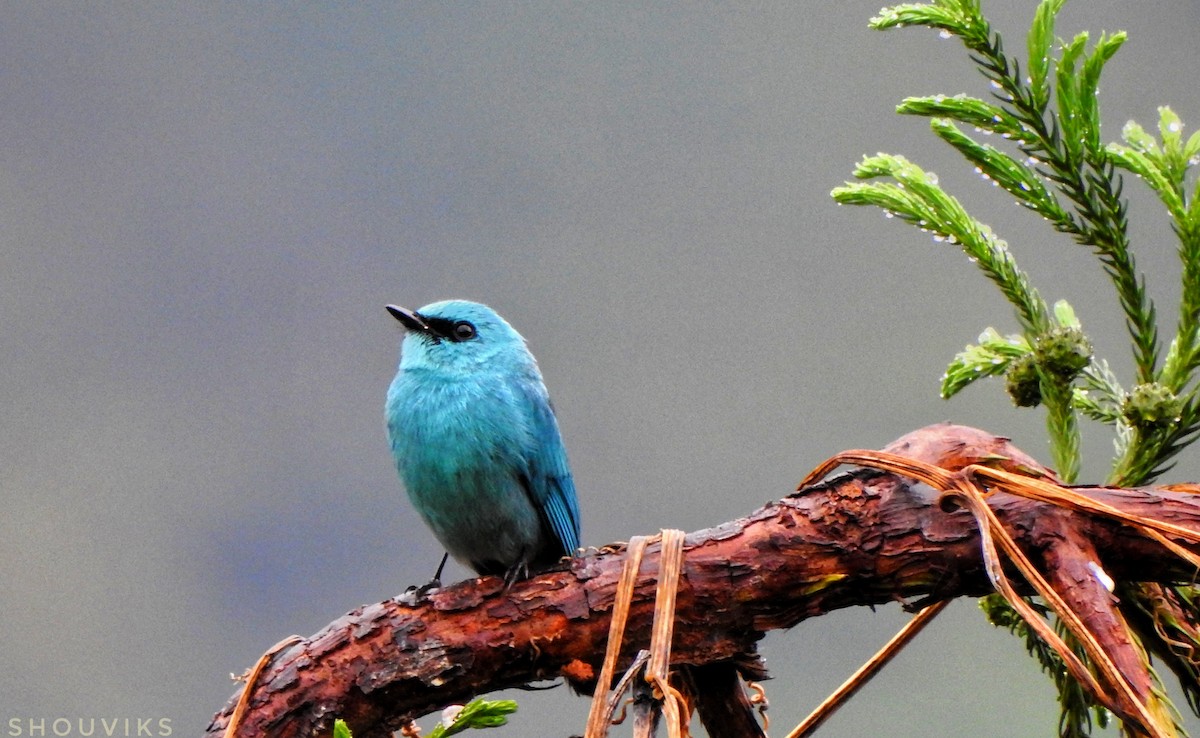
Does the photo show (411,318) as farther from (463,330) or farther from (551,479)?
(551,479)

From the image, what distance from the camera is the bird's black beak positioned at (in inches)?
102

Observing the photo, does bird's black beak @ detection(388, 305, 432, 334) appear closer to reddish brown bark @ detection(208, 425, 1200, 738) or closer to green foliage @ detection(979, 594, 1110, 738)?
reddish brown bark @ detection(208, 425, 1200, 738)

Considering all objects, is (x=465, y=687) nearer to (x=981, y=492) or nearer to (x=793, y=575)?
(x=793, y=575)

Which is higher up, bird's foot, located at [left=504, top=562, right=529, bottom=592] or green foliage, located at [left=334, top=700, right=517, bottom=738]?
bird's foot, located at [left=504, top=562, right=529, bottom=592]

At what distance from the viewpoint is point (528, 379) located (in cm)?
251

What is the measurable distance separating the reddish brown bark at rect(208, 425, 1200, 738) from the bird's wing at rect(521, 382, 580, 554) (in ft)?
1.73

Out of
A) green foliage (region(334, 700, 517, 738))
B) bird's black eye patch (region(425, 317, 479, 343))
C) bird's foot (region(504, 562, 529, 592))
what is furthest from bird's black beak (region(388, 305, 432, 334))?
green foliage (region(334, 700, 517, 738))

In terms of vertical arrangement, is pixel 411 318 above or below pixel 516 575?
above

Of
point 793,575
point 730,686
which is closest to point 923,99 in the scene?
point 793,575

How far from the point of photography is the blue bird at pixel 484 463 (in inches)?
89.4

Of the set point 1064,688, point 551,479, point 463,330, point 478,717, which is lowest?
point 1064,688

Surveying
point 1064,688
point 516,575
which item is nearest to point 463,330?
point 516,575

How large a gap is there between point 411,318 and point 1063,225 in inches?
54.3

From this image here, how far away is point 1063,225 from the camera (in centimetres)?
187
